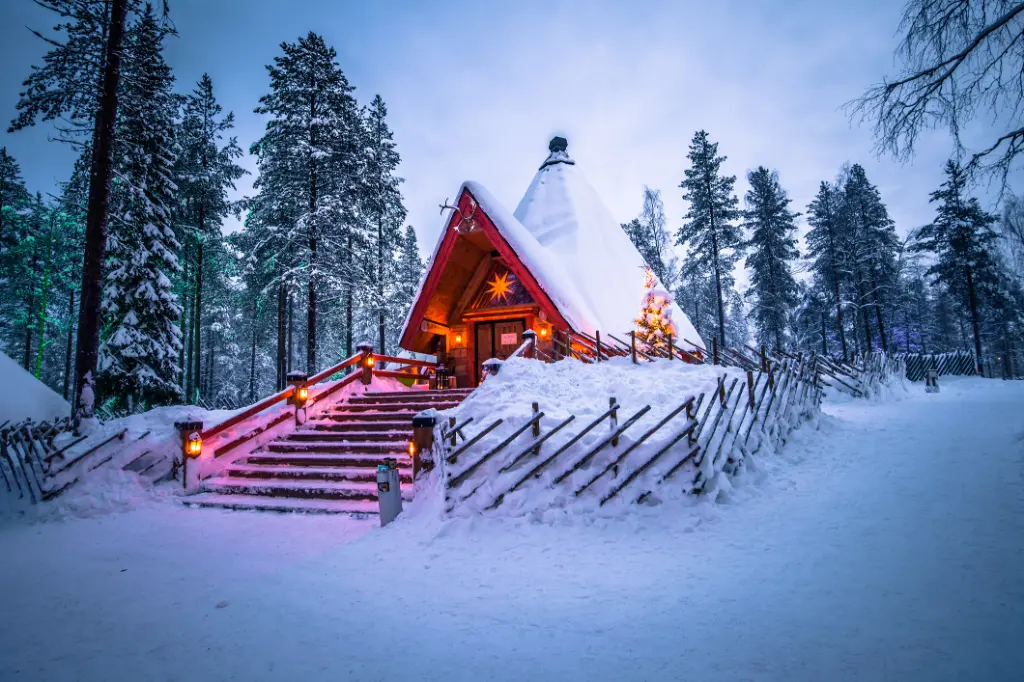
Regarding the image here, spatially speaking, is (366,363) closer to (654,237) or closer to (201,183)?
(201,183)

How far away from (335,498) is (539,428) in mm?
4007

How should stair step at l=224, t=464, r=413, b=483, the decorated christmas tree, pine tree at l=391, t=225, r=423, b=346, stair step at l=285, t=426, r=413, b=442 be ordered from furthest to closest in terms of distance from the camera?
pine tree at l=391, t=225, r=423, b=346
the decorated christmas tree
stair step at l=285, t=426, r=413, b=442
stair step at l=224, t=464, r=413, b=483

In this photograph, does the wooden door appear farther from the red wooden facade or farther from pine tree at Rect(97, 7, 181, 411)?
pine tree at Rect(97, 7, 181, 411)

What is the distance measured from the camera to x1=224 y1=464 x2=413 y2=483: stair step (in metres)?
8.01

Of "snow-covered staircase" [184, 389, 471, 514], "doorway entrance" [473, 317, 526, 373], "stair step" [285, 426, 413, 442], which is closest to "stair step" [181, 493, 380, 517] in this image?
"snow-covered staircase" [184, 389, 471, 514]

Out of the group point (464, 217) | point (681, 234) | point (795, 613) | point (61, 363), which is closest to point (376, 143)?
point (464, 217)

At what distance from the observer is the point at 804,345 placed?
40.6 m

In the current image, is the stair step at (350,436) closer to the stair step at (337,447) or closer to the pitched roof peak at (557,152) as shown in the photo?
the stair step at (337,447)

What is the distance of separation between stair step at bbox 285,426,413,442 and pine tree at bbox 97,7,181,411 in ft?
32.1

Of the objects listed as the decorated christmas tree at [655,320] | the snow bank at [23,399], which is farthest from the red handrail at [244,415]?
the decorated christmas tree at [655,320]

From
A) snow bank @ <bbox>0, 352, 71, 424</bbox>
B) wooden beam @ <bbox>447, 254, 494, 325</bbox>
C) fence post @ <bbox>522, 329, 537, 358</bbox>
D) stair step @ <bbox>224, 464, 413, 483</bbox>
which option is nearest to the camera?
stair step @ <bbox>224, 464, 413, 483</bbox>

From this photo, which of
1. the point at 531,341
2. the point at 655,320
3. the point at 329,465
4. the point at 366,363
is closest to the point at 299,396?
the point at 366,363

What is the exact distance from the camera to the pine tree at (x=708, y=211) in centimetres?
2778

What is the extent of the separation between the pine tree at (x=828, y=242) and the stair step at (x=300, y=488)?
33.6m
